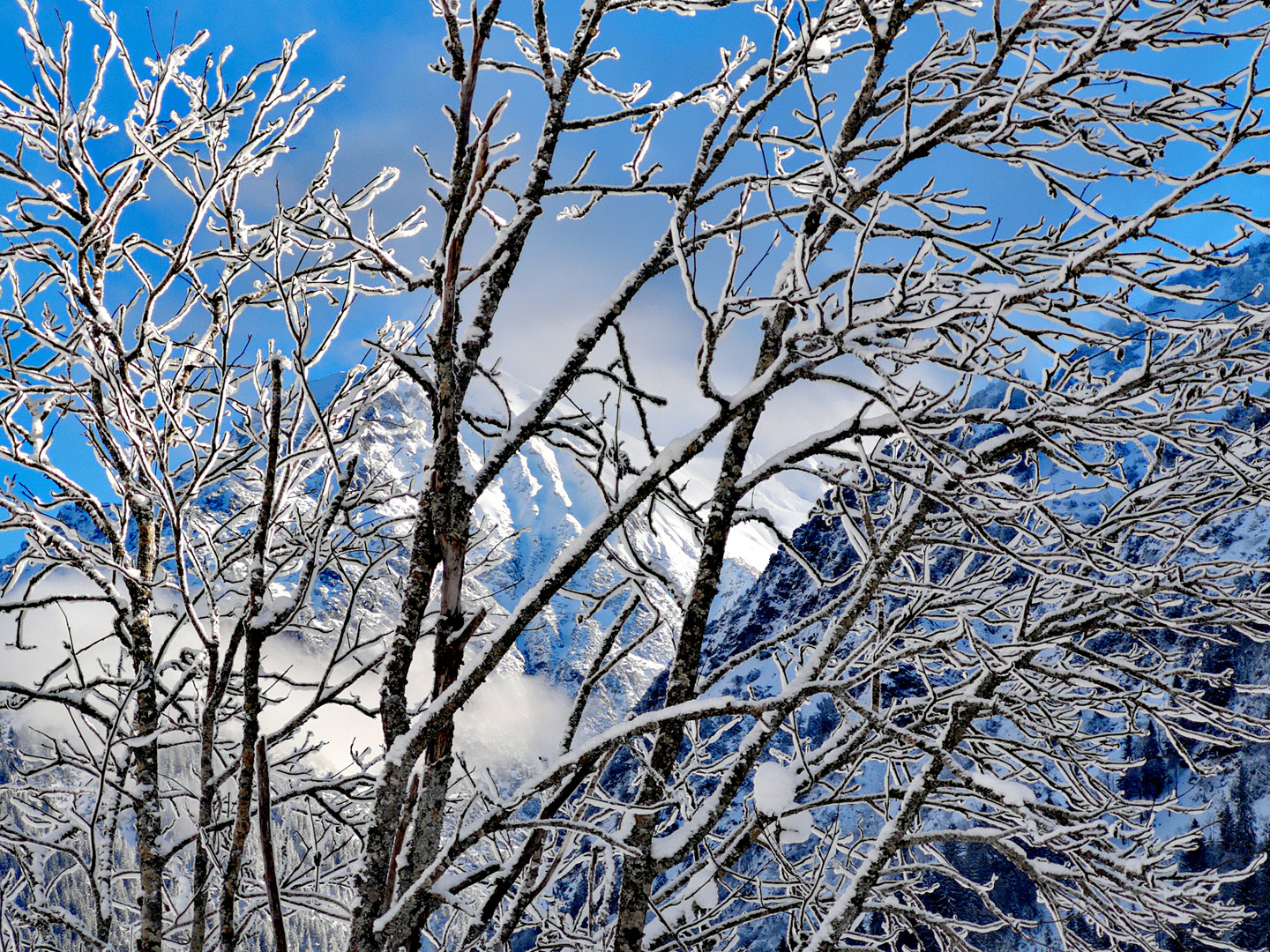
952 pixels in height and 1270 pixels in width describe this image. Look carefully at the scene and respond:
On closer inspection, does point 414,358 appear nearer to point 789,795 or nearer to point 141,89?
point 789,795

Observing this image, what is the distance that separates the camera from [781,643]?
414 cm

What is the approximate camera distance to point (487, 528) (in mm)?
3836

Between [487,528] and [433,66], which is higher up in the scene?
[433,66]

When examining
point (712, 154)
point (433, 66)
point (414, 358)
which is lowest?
point (414, 358)

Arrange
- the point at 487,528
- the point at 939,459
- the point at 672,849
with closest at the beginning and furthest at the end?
1. the point at 939,459
2. the point at 672,849
3. the point at 487,528

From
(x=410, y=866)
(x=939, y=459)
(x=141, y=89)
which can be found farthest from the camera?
(x=141, y=89)

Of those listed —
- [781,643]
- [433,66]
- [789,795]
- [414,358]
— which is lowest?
[789,795]

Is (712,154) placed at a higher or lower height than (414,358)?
higher

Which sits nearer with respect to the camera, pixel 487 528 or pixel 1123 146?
pixel 1123 146

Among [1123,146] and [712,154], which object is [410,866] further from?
[1123,146]

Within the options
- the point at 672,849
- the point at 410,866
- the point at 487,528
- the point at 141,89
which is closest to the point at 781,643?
the point at 672,849

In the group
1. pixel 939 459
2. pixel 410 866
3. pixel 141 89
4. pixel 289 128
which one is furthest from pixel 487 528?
pixel 141 89

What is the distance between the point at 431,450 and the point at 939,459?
1.55 m

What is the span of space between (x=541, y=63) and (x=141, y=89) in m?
3.31
